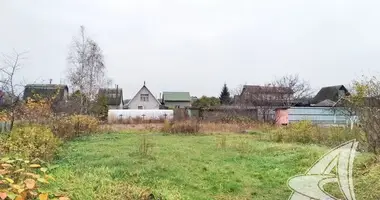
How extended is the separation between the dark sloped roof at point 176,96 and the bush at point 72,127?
3544 centimetres

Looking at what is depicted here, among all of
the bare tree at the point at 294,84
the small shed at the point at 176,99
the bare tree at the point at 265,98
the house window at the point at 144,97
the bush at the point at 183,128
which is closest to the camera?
the bush at the point at 183,128

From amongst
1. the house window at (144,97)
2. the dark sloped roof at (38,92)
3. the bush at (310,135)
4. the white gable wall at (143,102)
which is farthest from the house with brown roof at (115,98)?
the bush at (310,135)

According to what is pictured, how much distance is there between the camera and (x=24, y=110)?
11266mm

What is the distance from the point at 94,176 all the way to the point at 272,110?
76.9 feet

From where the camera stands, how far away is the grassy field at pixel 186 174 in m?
4.59

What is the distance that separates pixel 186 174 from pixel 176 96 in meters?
45.2

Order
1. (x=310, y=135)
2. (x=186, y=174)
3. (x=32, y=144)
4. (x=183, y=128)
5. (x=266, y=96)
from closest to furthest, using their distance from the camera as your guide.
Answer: (x=186, y=174)
(x=32, y=144)
(x=310, y=135)
(x=183, y=128)
(x=266, y=96)

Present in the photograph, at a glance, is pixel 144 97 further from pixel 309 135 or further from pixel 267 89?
pixel 309 135

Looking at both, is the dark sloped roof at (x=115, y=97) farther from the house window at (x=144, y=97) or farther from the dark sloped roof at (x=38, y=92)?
the dark sloped roof at (x=38, y=92)

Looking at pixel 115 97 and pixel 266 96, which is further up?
pixel 115 97

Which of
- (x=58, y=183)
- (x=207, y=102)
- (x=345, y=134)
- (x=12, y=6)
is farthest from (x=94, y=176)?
(x=207, y=102)

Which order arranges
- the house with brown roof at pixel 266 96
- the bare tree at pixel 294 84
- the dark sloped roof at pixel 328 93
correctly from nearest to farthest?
the house with brown roof at pixel 266 96 → the bare tree at pixel 294 84 → the dark sloped roof at pixel 328 93

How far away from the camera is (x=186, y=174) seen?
6.09 m

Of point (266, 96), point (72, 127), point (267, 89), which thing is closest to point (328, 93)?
point (267, 89)
